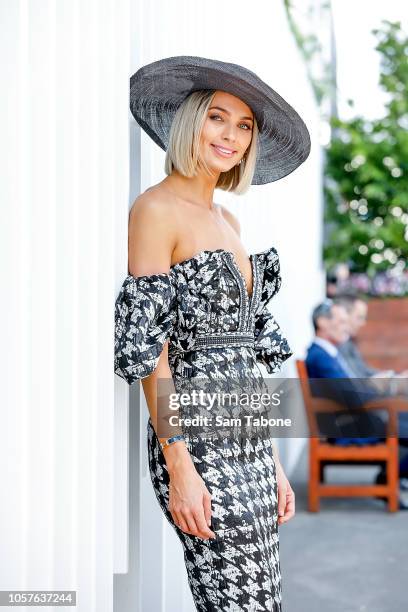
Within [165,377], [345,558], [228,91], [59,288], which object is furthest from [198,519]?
[345,558]

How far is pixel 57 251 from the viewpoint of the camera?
1.87 meters

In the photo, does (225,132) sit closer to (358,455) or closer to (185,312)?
(185,312)

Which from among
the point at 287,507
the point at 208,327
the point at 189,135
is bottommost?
the point at 287,507

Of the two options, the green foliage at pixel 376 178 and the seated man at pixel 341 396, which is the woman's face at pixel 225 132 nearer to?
the seated man at pixel 341 396

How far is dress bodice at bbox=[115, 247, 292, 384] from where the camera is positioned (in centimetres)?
200

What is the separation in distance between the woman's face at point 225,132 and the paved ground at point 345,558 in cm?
253

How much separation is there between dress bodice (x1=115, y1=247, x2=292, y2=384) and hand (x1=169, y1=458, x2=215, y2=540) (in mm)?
222

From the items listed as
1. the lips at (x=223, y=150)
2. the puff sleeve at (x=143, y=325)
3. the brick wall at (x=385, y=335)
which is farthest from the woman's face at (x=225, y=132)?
the brick wall at (x=385, y=335)

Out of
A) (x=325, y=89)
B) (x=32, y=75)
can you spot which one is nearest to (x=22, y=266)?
(x=32, y=75)

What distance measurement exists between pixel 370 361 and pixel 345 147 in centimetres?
336

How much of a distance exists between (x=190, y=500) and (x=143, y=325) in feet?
1.23

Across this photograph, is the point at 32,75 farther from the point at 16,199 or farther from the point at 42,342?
the point at 42,342

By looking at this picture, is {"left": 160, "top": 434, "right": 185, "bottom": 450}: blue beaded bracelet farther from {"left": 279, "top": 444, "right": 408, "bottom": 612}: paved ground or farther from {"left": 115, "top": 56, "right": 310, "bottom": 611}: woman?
{"left": 279, "top": 444, "right": 408, "bottom": 612}: paved ground

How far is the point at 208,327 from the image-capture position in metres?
2.09
